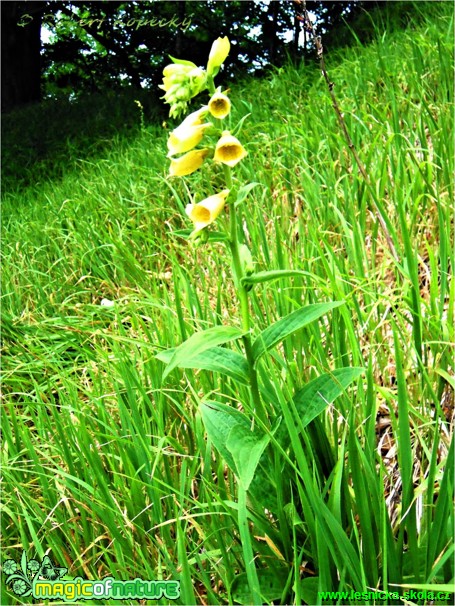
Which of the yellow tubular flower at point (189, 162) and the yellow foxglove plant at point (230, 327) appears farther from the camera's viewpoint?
the yellow tubular flower at point (189, 162)

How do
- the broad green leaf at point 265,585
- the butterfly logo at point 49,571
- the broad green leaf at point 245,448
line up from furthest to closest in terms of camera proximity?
the butterfly logo at point 49,571, the broad green leaf at point 265,585, the broad green leaf at point 245,448

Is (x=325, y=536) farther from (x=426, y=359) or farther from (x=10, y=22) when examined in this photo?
(x=10, y=22)

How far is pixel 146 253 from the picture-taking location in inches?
111

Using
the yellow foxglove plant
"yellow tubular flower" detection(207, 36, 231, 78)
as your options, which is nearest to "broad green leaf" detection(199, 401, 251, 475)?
the yellow foxglove plant

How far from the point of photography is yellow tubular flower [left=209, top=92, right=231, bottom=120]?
3.21ft

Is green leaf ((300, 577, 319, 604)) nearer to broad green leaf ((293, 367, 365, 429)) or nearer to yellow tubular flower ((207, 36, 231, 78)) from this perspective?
broad green leaf ((293, 367, 365, 429))

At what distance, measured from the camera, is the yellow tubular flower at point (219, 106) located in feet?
3.21

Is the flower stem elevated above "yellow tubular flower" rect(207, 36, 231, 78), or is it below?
below

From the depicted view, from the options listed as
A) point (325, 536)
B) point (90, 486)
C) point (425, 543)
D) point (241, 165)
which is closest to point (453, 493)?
point (425, 543)

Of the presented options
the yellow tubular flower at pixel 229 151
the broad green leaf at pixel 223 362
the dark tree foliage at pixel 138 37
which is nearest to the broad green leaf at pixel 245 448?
the broad green leaf at pixel 223 362

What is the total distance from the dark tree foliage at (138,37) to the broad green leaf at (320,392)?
605cm

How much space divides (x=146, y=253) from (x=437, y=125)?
4.85ft

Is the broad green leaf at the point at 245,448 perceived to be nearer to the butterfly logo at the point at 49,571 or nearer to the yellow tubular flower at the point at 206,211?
the yellow tubular flower at the point at 206,211

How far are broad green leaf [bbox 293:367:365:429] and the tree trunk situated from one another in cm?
979
